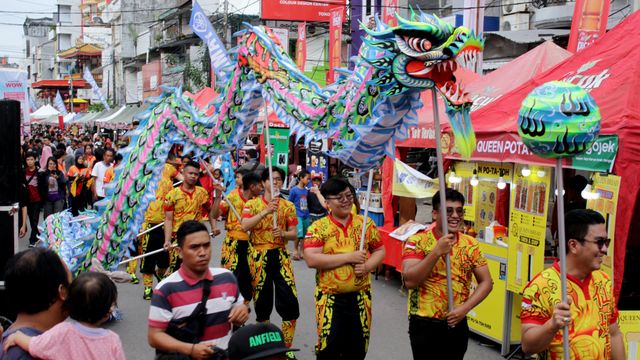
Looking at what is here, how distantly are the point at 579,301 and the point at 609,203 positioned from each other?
210 cm

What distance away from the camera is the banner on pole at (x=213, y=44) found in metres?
6.98

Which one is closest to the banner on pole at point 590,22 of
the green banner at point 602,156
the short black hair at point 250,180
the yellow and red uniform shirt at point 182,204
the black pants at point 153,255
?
the green banner at point 602,156

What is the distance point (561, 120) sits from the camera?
335cm

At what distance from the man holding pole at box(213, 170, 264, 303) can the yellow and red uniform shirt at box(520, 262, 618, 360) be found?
3853 mm

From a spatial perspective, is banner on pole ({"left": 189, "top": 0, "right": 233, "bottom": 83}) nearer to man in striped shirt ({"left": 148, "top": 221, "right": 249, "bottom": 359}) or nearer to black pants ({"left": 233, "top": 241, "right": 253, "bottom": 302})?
black pants ({"left": 233, "top": 241, "right": 253, "bottom": 302})

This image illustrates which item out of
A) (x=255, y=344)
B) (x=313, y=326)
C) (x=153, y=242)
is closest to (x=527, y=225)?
(x=313, y=326)

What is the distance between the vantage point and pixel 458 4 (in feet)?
58.5

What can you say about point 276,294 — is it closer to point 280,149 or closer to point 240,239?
point 240,239

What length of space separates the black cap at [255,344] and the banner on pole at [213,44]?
4808mm

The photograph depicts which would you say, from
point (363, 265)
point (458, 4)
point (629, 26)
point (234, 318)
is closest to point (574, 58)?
point (629, 26)

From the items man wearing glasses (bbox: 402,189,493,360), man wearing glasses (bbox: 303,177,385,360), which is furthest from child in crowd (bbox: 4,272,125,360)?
man wearing glasses (bbox: 303,177,385,360)

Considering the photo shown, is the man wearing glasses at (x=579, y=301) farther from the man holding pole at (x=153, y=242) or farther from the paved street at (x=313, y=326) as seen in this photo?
the man holding pole at (x=153, y=242)

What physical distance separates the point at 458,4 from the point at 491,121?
38.4 ft

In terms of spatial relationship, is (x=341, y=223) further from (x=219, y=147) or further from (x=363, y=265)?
(x=219, y=147)
